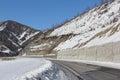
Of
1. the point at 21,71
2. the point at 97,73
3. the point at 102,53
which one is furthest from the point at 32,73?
the point at 102,53

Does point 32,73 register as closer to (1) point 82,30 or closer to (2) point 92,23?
(2) point 92,23

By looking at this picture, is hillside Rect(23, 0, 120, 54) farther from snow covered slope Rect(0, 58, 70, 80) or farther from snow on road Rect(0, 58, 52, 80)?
snow covered slope Rect(0, 58, 70, 80)

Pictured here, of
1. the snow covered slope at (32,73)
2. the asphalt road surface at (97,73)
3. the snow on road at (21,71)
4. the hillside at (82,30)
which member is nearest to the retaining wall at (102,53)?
the asphalt road surface at (97,73)

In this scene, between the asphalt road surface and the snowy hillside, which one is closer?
the asphalt road surface

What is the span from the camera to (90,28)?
121 meters

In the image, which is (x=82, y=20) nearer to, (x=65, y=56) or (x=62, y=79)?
(x=65, y=56)

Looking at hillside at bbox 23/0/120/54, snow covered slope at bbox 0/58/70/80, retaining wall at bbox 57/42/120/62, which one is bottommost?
snow covered slope at bbox 0/58/70/80

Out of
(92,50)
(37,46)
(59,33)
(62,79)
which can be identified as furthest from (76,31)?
(62,79)

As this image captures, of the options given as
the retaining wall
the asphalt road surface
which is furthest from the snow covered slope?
the retaining wall

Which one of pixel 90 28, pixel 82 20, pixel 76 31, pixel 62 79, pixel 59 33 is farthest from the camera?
pixel 59 33

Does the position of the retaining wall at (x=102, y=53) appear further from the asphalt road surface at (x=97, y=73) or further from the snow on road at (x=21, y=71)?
the snow on road at (x=21, y=71)

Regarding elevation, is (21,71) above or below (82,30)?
below

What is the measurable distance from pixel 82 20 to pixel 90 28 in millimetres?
22189

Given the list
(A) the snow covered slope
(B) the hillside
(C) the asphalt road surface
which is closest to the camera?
(A) the snow covered slope
